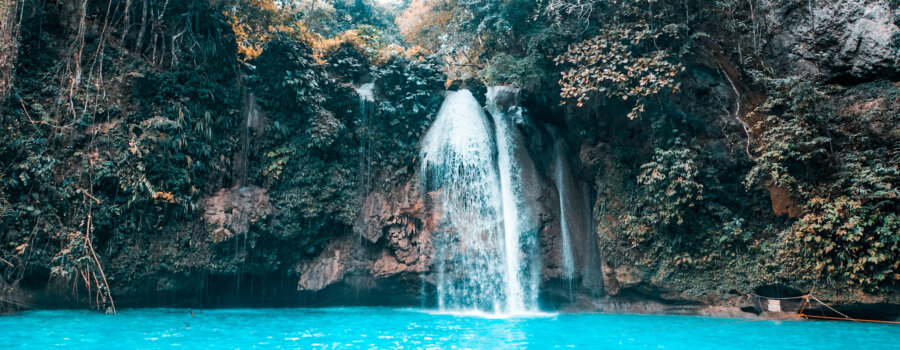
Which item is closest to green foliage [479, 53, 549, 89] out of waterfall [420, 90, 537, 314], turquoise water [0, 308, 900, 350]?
waterfall [420, 90, 537, 314]

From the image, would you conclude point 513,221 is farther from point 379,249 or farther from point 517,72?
point 517,72

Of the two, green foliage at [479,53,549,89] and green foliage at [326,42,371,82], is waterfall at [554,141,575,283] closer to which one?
green foliage at [479,53,549,89]

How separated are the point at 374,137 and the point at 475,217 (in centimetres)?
338

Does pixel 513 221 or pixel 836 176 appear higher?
pixel 836 176

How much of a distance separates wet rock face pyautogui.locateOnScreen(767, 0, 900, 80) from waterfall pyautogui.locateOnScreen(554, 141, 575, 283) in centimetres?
537

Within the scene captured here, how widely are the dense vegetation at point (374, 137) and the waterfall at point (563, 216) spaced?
59cm

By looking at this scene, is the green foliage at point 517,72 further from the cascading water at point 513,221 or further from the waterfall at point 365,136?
the waterfall at point 365,136

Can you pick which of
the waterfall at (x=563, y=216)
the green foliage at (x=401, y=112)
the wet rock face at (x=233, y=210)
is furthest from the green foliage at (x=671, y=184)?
the wet rock face at (x=233, y=210)

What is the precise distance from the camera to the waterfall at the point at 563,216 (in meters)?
12.0

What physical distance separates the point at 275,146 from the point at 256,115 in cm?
88

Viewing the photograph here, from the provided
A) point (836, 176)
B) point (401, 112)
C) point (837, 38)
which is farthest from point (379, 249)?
point (837, 38)

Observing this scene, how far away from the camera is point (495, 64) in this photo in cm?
1299

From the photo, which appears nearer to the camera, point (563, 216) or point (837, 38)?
point (837, 38)

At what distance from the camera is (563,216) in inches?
496
